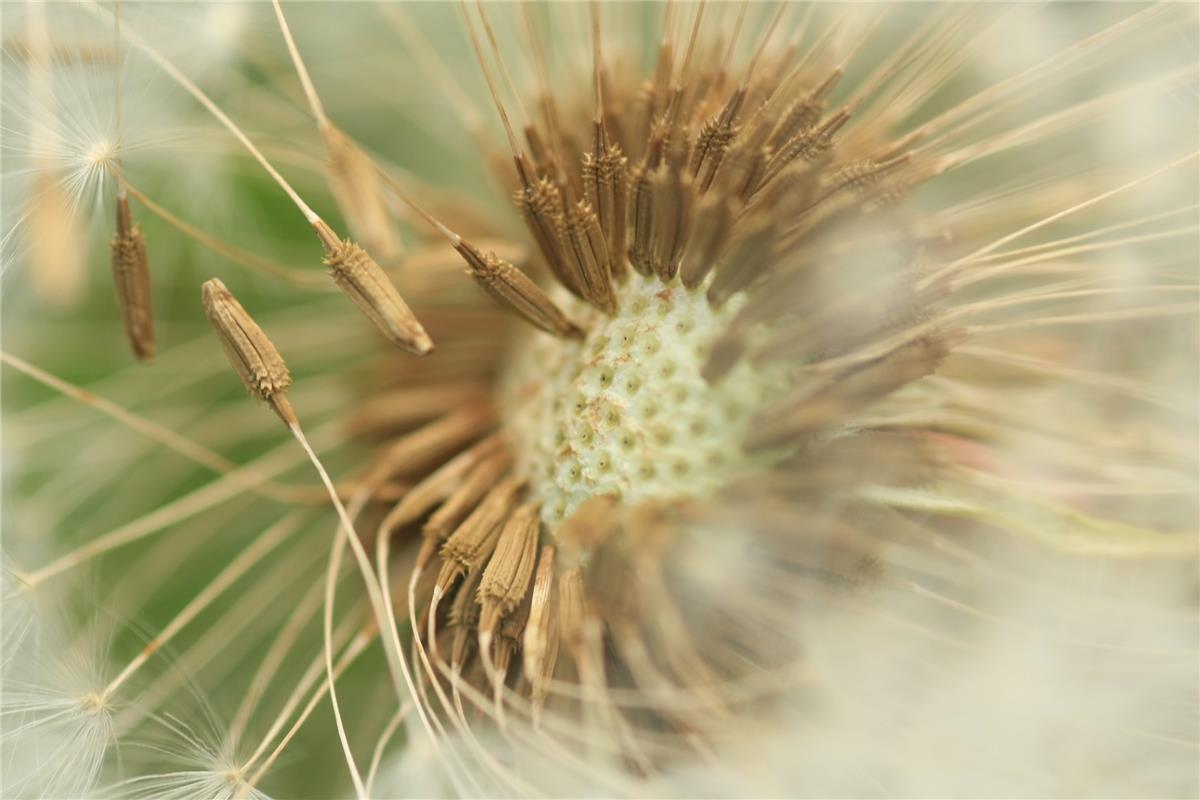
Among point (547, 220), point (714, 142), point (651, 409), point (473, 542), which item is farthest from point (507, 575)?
point (714, 142)

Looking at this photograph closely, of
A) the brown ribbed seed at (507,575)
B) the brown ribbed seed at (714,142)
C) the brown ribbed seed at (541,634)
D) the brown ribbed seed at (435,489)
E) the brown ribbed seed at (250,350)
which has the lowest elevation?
the brown ribbed seed at (541,634)

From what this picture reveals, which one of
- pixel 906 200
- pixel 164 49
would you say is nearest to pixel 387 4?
pixel 164 49

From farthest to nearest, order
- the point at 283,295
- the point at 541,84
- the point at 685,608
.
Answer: the point at 283,295 < the point at 541,84 < the point at 685,608

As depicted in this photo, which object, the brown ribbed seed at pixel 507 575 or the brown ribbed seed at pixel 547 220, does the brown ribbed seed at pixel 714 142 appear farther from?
the brown ribbed seed at pixel 507 575

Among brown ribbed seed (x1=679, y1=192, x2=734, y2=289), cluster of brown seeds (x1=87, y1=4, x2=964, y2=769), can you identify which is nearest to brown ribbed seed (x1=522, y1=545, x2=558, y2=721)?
cluster of brown seeds (x1=87, y1=4, x2=964, y2=769)

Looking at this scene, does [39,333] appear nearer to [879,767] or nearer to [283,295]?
[283,295]

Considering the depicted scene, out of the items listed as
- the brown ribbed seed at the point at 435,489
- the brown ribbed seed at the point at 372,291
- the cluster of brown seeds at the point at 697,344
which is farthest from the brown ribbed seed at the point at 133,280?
the brown ribbed seed at the point at 435,489
